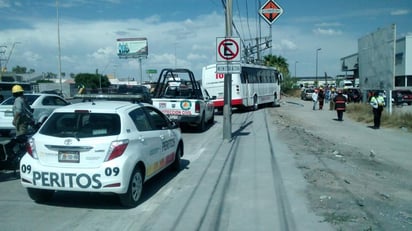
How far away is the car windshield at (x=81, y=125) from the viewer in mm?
6164

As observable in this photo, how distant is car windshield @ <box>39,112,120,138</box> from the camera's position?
20.2ft

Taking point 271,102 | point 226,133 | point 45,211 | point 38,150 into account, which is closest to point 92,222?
point 45,211

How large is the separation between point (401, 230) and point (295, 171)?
3.69 m

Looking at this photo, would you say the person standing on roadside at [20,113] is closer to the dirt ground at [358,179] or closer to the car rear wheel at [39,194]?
the car rear wheel at [39,194]

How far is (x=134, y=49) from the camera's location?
266 feet

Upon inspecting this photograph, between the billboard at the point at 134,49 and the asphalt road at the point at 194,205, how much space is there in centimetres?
7358

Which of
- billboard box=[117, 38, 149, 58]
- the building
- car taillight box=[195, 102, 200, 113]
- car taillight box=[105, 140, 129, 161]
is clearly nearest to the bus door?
car taillight box=[195, 102, 200, 113]

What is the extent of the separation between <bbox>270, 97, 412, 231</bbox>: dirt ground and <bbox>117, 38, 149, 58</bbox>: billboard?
68.8m

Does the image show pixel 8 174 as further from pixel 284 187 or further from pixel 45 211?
pixel 284 187

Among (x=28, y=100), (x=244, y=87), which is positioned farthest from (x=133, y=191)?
(x=244, y=87)

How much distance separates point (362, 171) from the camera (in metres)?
8.88

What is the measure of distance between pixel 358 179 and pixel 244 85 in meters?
20.2

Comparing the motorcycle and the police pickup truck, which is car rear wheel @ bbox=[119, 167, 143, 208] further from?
the police pickup truck

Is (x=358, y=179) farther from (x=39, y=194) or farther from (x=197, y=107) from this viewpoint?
(x=197, y=107)
